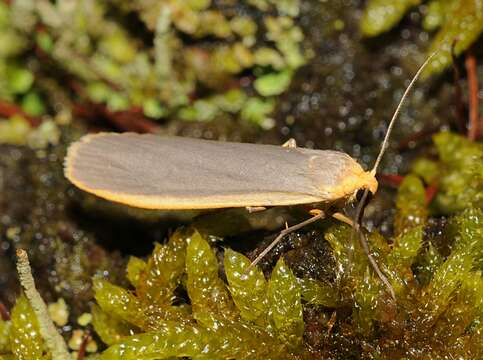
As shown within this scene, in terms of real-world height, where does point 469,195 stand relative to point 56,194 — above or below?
above

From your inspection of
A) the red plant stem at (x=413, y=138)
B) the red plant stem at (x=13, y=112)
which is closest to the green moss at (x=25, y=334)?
the red plant stem at (x=13, y=112)

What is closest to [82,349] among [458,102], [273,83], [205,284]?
[205,284]

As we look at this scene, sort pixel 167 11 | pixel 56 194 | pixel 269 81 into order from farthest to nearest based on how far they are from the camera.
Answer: pixel 269 81 < pixel 167 11 < pixel 56 194

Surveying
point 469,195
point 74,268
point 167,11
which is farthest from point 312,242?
point 167,11

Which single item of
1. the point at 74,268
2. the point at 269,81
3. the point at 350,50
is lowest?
the point at 74,268

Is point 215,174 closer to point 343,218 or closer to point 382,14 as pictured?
point 343,218

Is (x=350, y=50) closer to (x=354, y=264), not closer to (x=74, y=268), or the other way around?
(x=354, y=264)

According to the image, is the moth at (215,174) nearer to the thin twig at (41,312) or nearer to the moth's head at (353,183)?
the moth's head at (353,183)

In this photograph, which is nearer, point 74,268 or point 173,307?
point 173,307
